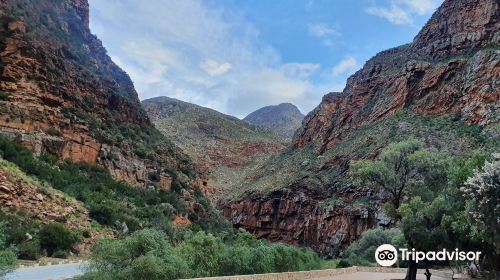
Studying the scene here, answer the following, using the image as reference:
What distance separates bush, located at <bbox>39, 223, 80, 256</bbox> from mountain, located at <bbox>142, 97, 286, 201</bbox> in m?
70.0

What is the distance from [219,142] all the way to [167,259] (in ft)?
320

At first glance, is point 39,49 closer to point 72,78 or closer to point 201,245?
point 72,78

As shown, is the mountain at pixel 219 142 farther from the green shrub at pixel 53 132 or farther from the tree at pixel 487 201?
the tree at pixel 487 201

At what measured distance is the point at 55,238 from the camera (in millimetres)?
29500

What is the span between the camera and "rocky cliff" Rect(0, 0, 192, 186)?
4253 centimetres

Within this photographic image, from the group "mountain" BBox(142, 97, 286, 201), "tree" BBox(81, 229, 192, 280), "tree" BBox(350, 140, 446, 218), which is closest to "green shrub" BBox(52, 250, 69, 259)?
"tree" BBox(81, 229, 192, 280)

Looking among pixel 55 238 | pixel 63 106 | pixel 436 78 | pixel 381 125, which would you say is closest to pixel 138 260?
pixel 55 238

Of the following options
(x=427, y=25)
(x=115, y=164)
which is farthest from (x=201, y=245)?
(x=427, y=25)

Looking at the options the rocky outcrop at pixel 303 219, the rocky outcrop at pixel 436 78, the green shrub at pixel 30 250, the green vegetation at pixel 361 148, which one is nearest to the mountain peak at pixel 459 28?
the rocky outcrop at pixel 436 78

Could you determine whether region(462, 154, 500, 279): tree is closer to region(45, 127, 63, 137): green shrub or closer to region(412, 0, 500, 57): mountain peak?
region(45, 127, 63, 137): green shrub

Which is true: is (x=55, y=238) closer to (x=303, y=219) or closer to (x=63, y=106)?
(x=63, y=106)

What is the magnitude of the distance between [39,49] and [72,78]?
531cm

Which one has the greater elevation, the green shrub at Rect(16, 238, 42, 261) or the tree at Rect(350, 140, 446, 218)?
the tree at Rect(350, 140, 446, 218)

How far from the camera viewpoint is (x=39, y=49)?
47594 millimetres
